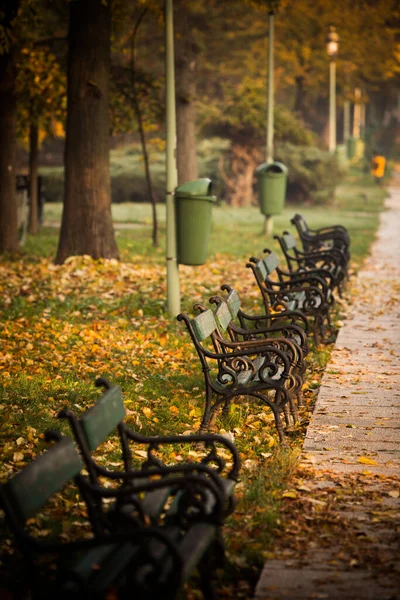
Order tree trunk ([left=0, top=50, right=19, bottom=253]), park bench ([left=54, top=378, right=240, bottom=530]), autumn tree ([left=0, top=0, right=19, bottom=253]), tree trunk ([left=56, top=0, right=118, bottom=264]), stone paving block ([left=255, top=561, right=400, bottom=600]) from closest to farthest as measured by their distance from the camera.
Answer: stone paving block ([left=255, top=561, right=400, bottom=600]) < park bench ([left=54, top=378, right=240, bottom=530]) < tree trunk ([left=56, top=0, right=118, bottom=264]) < autumn tree ([left=0, top=0, right=19, bottom=253]) < tree trunk ([left=0, top=50, right=19, bottom=253])

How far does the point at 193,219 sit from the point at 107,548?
23.2 ft

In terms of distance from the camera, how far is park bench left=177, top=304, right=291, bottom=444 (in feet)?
22.6

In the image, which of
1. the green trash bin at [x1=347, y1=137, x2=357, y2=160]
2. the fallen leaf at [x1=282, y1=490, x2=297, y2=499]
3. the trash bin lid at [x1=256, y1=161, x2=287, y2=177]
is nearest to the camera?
the fallen leaf at [x1=282, y1=490, x2=297, y2=499]

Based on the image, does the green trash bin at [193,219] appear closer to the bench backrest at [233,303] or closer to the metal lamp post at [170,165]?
the metal lamp post at [170,165]

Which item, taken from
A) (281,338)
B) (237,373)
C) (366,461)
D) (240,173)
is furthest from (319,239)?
(240,173)

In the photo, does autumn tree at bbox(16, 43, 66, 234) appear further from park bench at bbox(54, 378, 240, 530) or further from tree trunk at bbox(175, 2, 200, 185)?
park bench at bbox(54, 378, 240, 530)

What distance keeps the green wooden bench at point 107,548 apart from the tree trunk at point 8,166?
1250 cm

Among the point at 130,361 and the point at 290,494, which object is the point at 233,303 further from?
the point at 290,494

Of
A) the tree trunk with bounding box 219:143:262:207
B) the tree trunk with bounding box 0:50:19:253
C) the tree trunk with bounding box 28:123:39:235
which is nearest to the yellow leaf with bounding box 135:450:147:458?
the tree trunk with bounding box 0:50:19:253

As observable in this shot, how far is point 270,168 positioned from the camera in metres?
20.2

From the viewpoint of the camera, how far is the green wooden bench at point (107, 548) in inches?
153

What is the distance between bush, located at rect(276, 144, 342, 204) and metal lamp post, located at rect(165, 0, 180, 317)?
19076 mm

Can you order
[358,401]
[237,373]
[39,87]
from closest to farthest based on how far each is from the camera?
1. [237,373]
2. [358,401]
3. [39,87]

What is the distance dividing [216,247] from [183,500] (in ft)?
47.0
